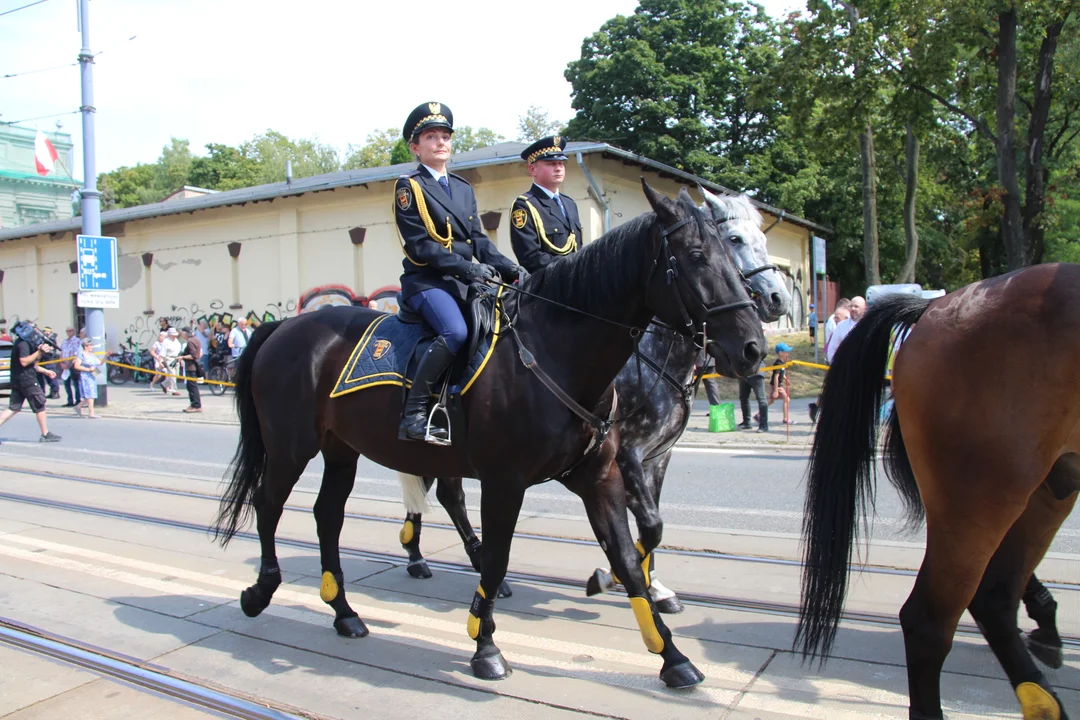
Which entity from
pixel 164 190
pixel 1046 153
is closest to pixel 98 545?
pixel 1046 153

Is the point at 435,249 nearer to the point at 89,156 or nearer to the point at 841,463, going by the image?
the point at 841,463

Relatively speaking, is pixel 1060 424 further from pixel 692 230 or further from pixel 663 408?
pixel 663 408

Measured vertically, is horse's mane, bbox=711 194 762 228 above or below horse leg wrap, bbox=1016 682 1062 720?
above

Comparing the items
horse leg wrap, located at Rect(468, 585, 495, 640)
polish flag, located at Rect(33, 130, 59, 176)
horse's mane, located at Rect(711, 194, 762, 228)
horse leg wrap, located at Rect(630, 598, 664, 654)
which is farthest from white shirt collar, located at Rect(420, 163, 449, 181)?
polish flag, located at Rect(33, 130, 59, 176)

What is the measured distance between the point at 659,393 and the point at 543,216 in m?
1.35

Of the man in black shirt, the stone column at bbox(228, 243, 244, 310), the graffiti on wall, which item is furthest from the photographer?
the stone column at bbox(228, 243, 244, 310)

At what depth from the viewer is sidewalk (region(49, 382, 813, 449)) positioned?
39.7 feet

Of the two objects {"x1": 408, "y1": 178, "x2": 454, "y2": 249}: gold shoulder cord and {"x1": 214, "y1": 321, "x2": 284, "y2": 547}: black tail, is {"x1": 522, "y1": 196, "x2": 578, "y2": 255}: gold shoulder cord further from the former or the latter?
{"x1": 214, "y1": 321, "x2": 284, "y2": 547}: black tail

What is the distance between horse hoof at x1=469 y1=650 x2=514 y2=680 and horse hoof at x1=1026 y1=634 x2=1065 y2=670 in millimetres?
2530

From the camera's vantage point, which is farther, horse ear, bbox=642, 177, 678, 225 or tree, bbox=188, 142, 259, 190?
tree, bbox=188, 142, 259, 190

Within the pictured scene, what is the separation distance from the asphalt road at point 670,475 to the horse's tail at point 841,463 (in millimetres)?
1269

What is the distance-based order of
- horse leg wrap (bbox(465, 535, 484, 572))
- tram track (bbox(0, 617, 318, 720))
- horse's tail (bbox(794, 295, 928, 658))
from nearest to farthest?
1. horse's tail (bbox(794, 295, 928, 658))
2. tram track (bbox(0, 617, 318, 720))
3. horse leg wrap (bbox(465, 535, 484, 572))

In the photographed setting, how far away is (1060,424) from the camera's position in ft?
9.59

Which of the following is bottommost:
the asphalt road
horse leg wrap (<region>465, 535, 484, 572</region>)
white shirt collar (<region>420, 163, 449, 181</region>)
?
the asphalt road
